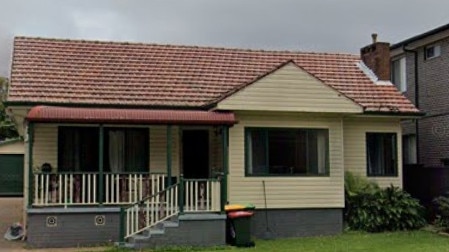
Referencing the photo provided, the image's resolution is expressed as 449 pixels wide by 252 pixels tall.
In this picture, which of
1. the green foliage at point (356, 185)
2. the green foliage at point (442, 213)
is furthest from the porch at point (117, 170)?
the green foliage at point (442, 213)

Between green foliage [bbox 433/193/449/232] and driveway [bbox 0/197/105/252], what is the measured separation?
989cm

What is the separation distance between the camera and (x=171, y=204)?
55.9 feet

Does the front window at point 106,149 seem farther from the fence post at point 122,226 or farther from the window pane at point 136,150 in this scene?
the fence post at point 122,226

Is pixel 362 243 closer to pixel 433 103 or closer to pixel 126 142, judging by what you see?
pixel 126 142

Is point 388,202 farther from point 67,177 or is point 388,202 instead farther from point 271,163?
point 67,177

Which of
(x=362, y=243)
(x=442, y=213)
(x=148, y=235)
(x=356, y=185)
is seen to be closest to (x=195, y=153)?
(x=148, y=235)

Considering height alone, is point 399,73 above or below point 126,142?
above

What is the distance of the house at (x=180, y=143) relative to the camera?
55.4 ft

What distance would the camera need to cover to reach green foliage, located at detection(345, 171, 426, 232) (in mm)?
19188

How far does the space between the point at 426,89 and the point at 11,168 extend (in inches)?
874

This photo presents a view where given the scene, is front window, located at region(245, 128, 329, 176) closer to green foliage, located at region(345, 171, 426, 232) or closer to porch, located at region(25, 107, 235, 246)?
porch, located at region(25, 107, 235, 246)

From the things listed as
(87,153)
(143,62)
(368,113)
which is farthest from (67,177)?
(368,113)

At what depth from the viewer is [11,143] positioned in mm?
35156

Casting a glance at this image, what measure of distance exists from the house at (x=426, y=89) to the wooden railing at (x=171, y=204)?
882 centimetres
